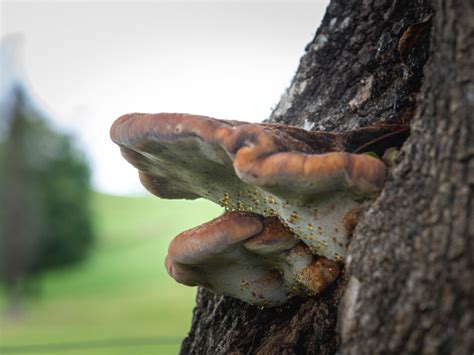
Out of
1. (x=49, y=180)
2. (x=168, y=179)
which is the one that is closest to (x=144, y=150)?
(x=168, y=179)

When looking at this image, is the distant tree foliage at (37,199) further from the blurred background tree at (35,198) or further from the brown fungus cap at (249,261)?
the brown fungus cap at (249,261)

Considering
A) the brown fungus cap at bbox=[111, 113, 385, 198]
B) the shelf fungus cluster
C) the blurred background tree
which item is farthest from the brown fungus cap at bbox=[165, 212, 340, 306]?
the blurred background tree

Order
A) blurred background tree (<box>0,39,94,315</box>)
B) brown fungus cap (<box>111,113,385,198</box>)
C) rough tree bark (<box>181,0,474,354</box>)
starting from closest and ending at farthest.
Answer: rough tree bark (<box>181,0,474,354</box>)
brown fungus cap (<box>111,113,385,198</box>)
blurred background tree (<box>0,39,94,315</box>)

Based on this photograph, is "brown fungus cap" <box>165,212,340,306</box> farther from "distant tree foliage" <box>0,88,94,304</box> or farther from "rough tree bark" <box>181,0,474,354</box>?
"distant tree foliage" <box>0,88,94,304</box>

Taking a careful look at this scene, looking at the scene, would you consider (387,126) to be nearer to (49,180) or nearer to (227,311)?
(227,311)

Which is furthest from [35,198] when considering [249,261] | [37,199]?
[249,261]
